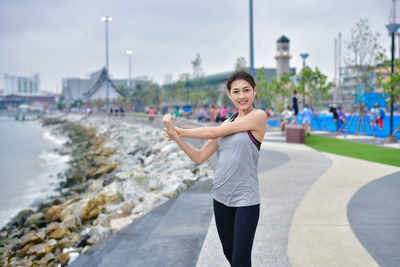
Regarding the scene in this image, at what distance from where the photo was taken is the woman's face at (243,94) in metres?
2.83

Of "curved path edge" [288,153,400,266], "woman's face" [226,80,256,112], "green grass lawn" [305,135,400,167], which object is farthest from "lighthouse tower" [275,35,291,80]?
"woman's face" [226,80,256,112]

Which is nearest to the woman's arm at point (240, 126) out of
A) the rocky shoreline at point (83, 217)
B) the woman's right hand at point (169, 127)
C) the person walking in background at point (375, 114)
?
the woman's right hand at point (169, 127)

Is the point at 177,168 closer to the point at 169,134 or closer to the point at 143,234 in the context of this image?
the point at 143,234

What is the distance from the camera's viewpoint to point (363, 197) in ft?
22.7

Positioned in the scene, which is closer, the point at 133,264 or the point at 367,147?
A: the point at 133,264

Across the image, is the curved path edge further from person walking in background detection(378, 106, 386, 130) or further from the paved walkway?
person walking in background detection(378, 106, 386, 130)

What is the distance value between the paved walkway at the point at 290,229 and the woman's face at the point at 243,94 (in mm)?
2030

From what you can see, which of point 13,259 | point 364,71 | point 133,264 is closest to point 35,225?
point 13,259

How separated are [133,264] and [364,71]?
2282cm

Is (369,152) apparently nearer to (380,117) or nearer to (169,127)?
(380,117)

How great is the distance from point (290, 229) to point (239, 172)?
2.87 metres

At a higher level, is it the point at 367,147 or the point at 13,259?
the point at 367,147

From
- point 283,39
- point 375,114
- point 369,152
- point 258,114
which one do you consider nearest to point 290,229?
point 258,114

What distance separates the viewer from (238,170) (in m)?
2.70
